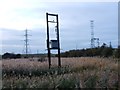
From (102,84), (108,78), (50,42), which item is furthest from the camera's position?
(50,42)

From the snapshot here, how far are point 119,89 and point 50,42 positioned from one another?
8879mm

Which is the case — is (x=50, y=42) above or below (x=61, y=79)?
above

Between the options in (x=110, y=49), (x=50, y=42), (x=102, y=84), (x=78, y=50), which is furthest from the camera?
(x=78, y=50)

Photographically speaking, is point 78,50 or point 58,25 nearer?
point 58,25

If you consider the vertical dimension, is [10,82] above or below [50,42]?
below

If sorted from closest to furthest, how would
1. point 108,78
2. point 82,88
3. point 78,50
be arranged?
point 82,88 < point 108,78 < point 78,50

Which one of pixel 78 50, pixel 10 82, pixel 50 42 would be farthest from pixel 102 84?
pixel 78 50

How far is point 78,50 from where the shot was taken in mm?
50281

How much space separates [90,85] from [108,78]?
1165mm

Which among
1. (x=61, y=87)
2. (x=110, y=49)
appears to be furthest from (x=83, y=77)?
(x=110, y=49)

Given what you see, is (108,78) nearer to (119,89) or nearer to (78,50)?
(119,89)

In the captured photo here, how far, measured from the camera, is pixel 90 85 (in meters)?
9.65

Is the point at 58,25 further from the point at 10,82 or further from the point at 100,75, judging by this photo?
the point at 10,82

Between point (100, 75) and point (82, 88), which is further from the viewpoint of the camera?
point (100, 75)
